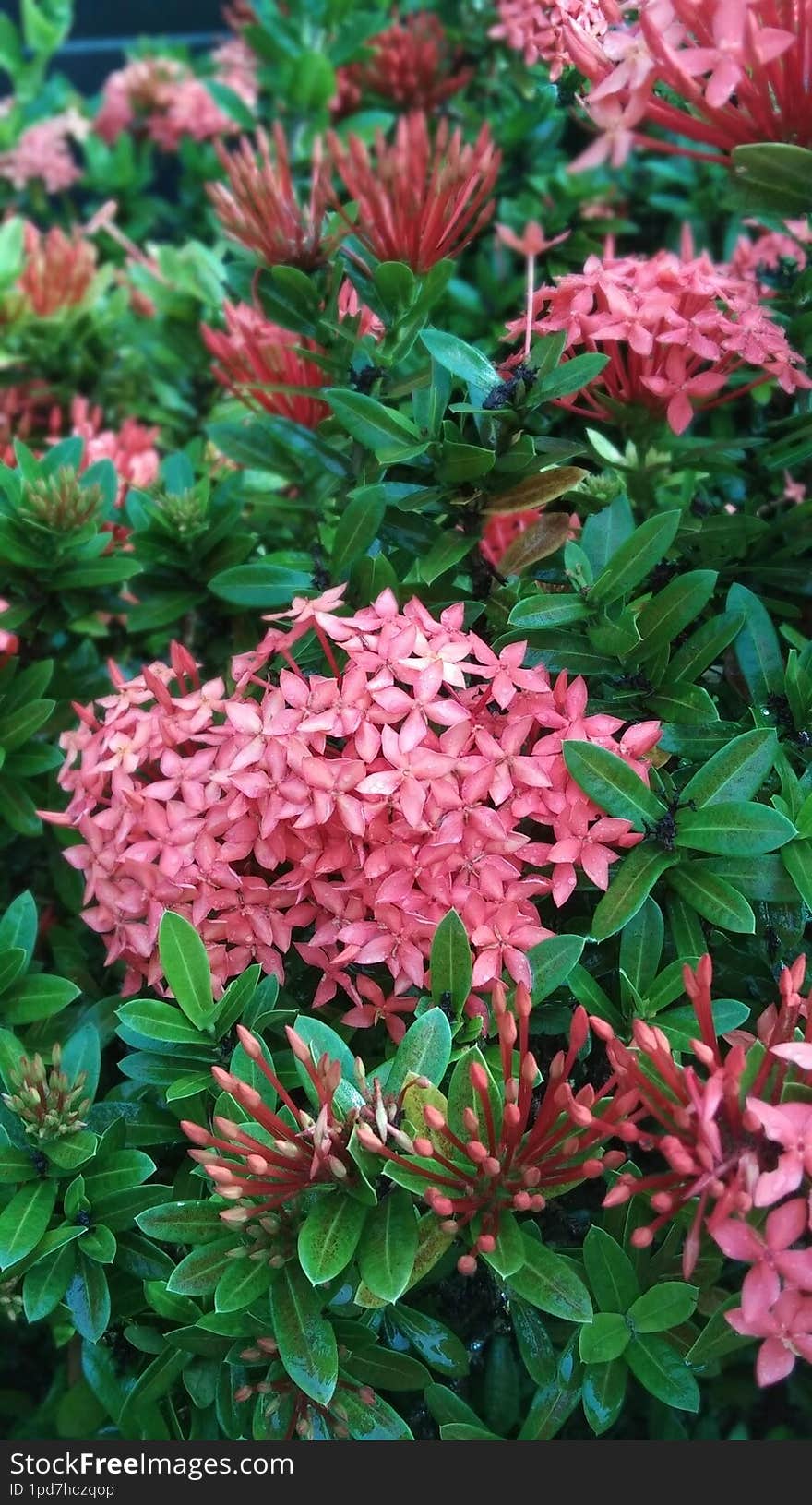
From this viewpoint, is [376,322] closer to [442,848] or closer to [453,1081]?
[442,848]

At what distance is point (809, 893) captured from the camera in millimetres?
909

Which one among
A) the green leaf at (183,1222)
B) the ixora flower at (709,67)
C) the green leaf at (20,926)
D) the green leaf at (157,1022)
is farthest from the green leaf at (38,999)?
the ixora flower at (709,67)

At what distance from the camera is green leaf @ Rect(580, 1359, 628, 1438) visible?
2.84ft

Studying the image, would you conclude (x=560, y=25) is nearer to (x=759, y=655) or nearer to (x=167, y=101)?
(x=759, y=655)

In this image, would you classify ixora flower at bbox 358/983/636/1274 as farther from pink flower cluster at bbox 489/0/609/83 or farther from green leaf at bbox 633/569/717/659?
pink flower cluster at bbox 489/0/609/83

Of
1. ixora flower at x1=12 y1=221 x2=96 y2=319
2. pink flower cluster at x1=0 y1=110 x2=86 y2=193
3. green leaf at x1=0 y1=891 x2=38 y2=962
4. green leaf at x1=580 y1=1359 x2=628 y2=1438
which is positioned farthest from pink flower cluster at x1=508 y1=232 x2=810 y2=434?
pink flower cluster at x1=0 y1=110 x2=86 y2=193

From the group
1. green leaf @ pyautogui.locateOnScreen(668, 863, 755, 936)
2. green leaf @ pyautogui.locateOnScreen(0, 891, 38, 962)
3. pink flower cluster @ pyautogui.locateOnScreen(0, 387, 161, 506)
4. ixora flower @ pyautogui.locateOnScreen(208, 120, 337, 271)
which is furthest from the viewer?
pink flower cluster @ pyautogui.locateOnScreen(0, 387, 161, 506)

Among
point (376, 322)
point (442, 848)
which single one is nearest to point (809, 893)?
point (442, 848)

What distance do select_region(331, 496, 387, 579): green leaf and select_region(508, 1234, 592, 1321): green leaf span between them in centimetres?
61

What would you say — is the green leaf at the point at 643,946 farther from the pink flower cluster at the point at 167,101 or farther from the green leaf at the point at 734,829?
the pink flower cluster at the point at 167,101

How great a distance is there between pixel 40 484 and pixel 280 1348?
0.89 metres

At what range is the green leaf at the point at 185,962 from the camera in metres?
0.93

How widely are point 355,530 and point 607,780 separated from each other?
359 millimetres

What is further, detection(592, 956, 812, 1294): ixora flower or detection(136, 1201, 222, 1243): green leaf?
detection(136, 1201, 222, 1243): green leaf
